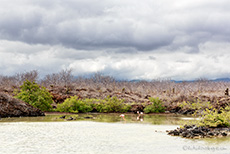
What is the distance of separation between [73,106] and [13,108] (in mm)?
12472

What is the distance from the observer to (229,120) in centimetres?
2070

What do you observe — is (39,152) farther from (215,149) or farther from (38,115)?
(38,115)

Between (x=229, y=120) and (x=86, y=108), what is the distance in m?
30.6

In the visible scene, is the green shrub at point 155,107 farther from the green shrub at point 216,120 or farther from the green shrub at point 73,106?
the green shrub at point 216,120

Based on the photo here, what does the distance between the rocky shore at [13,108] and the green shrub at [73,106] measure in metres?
8.48

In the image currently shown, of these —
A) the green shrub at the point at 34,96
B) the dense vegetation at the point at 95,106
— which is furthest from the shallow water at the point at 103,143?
the dense vegetation at the point at 95,106

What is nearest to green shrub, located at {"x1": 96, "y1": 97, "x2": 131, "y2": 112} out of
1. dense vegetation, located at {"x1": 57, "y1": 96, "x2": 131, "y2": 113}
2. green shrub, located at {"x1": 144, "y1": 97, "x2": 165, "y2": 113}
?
dense vegetation, located at {"x1": 57, "y1": 96, "x2": 131, "y2": 113}

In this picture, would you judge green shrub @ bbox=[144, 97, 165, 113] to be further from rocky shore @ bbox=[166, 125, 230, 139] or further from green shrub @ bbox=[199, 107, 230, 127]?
rocky shore @ bbox=[166, 125, 230, 139]

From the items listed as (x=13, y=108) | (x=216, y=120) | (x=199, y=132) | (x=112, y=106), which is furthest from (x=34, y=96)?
(x=199, y=132)

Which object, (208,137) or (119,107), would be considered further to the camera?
(119,107)

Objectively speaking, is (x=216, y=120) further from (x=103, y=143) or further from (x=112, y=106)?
(x=112, y=106)

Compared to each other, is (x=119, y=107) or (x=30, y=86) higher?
(x=30, y=86)

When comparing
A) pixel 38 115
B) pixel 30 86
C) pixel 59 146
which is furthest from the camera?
pixel 30 86

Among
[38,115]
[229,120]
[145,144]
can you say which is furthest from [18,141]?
[38,115]
